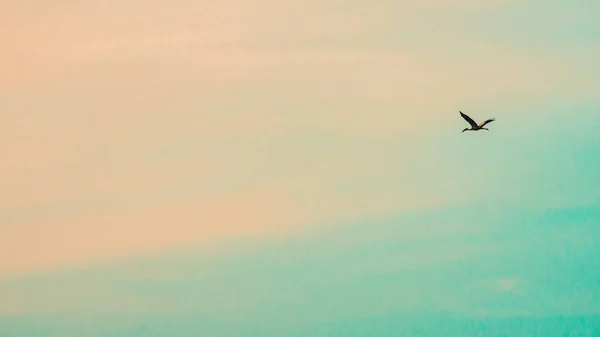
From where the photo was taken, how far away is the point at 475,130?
11325 cm
